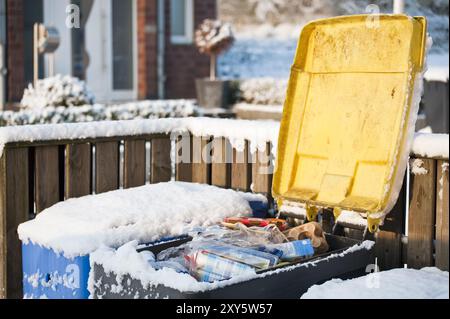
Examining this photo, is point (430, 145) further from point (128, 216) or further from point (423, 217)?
point (128, 216)

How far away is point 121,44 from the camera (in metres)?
15.2

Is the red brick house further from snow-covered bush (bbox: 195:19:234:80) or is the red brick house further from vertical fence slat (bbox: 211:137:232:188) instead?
vertical fence slat (bbox: 211:137:232:188)

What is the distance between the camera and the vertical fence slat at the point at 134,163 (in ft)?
15.2

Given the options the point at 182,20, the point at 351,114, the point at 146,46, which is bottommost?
the point at 351,114

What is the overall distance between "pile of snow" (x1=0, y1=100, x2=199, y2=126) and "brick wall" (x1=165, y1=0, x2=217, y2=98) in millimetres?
6381

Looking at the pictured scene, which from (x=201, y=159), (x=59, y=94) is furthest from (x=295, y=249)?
(x=59, y=94)

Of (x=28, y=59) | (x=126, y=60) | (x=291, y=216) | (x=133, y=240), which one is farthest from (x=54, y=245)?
(x=126, y=60)

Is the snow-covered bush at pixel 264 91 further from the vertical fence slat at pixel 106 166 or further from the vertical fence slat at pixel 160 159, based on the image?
the vertical fence slat at pixel 106 166

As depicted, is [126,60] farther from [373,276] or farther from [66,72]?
[373,276]

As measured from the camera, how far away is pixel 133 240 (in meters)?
3.78

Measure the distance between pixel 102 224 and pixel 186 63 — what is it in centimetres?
1229
